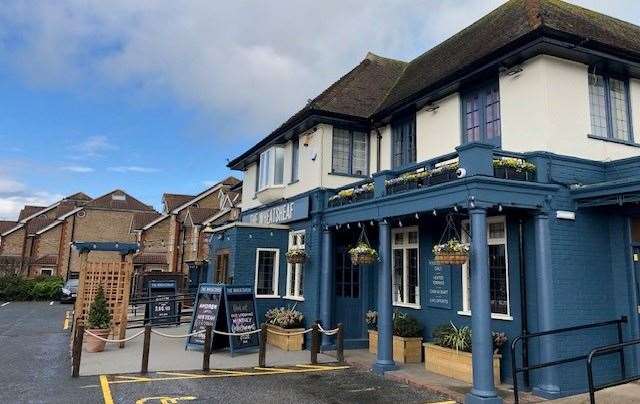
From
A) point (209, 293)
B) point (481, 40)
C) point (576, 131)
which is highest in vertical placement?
point (481, 40)

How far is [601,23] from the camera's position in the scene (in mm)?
11906

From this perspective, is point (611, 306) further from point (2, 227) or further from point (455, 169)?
point (2, 227)

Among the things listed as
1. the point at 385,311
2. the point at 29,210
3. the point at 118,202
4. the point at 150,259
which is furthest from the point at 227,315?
the point at 29,210

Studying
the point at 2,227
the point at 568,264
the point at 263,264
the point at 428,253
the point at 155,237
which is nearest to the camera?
the point at 568,264

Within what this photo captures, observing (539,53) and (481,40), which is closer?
(539,53)

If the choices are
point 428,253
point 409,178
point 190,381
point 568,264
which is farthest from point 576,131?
point 190,381

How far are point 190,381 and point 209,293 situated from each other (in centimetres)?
349

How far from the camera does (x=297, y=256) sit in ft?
44.7

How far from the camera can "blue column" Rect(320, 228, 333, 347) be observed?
13086mm

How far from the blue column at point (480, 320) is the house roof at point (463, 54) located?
375 centimetres

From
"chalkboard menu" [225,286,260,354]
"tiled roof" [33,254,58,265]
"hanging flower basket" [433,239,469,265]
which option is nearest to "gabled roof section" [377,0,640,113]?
"hanging flower basket" [433,239,469,265]

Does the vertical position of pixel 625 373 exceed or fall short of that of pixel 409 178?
it falls short

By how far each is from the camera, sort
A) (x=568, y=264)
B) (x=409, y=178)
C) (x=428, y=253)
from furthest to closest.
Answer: (x=428, y=253) → (x=409, y=178) → (x=568, y=264)

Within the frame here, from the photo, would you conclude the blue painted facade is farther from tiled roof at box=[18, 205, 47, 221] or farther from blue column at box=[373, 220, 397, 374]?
tiled roof at box=[18, 205, 47, 221]
